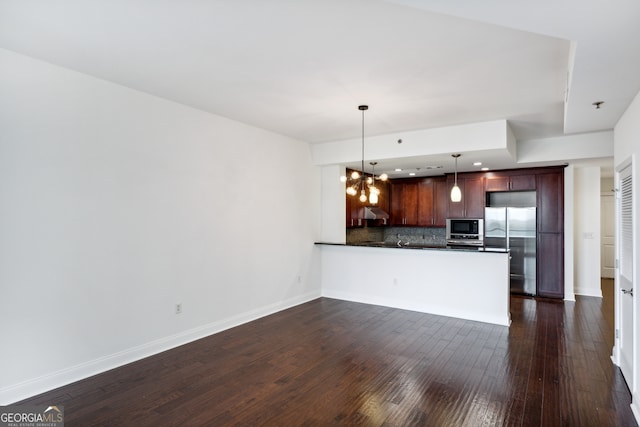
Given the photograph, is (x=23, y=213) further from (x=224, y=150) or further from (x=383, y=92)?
(x=383, y=92)

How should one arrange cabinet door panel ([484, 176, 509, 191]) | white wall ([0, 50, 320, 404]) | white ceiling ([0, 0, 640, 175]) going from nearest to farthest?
white ceiling ([0, 0, 640, 175]) → white wall ([0, 50, 320, 404]) → cabinet door panel ([484, 176, 509, 191])

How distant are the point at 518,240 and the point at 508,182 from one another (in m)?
1.11

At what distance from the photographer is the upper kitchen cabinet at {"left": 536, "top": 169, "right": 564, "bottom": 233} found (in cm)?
623

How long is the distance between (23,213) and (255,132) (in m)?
2.91

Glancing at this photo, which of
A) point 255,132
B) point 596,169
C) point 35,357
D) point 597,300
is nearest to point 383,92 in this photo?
point 255,132

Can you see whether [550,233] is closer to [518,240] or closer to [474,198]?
[518,240]

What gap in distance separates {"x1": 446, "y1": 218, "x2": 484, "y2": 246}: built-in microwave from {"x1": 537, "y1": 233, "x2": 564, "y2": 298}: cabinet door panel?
1.01 meters

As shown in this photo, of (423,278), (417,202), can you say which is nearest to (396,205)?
(417,202)

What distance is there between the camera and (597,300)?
612cm

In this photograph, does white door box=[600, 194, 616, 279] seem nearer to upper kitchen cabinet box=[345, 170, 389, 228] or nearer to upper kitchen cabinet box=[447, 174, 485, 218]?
upper kitchen cabinet box=[447, 174, 485, 218]

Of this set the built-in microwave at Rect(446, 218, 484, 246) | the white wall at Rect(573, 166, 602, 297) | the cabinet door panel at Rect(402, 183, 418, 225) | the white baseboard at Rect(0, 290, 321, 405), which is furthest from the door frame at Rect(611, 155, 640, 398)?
the cabinet door panel at Rect(402, 183, 418, 225)

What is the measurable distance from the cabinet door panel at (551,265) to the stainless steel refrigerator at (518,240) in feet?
0.37

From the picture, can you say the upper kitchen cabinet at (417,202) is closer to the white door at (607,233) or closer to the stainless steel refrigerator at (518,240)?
the stainless steel refrigerator at (518,240)

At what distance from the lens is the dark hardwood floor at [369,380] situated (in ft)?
8.48
